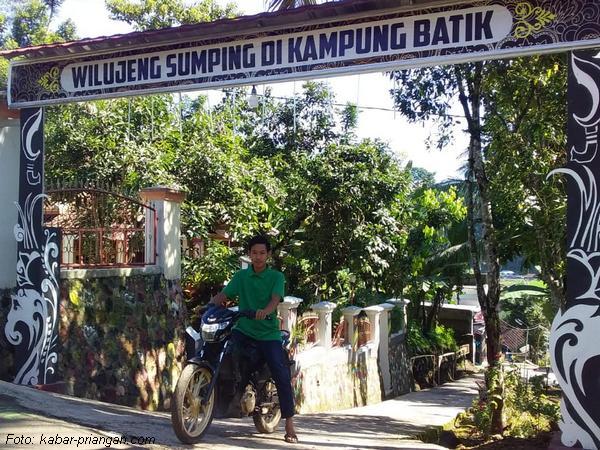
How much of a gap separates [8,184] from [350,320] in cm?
757

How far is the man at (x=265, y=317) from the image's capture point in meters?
5.48

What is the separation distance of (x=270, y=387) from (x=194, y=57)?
314 centimetres

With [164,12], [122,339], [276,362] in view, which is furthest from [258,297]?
[164,12]

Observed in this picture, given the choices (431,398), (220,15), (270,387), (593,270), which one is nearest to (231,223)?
(431,398)

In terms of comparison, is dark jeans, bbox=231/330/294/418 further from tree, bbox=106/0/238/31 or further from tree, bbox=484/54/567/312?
tree, bbox=106/0/238/31

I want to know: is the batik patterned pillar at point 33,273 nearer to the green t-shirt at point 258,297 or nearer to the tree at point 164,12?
the green t-shirt at point 258,297

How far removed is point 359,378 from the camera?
531 inches

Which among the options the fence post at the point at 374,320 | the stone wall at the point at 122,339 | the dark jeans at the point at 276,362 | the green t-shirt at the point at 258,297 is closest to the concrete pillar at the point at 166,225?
the stone wall at the point at 122,339

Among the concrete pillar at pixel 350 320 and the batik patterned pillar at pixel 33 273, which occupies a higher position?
the batik patterned pillar at pixel 33 273

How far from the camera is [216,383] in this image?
5.39 m

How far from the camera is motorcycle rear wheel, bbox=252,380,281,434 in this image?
5.83m

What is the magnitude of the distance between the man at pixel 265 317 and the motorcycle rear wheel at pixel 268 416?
1.07 ft

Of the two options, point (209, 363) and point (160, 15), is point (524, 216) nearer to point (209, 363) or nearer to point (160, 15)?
point (209, 363)

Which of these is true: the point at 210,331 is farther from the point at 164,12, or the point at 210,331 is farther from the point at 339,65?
the point at 164,12
